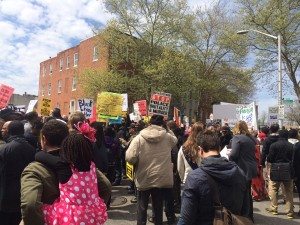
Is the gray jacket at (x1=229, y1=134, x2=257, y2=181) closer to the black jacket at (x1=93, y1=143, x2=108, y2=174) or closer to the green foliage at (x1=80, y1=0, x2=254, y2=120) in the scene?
the black jacket at (x1=93, y1=143, x2=108, y2=174)

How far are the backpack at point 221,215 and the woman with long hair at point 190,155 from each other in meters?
3.56

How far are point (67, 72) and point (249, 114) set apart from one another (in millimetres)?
39024

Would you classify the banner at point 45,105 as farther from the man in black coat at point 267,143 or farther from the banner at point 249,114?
the man in black coat at point 267,143

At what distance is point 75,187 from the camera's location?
3.35 metres

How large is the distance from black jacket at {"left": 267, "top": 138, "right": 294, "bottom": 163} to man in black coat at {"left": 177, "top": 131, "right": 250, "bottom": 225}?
568cm

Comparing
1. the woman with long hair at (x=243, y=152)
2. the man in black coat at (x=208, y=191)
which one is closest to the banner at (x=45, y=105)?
the woman with long hair at (x=243, y=152)

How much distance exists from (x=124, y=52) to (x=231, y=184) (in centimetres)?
3314

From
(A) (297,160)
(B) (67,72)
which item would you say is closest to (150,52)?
(B) (67,72)

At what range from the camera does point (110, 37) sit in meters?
35.6

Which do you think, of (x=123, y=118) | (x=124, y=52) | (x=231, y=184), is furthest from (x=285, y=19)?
(x=231, y=184)

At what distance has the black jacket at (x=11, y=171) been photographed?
Result: 4.88 metres

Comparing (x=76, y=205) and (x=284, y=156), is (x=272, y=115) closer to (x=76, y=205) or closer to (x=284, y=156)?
(x=284, y=156)

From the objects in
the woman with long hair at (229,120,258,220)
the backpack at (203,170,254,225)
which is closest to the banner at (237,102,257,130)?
the woman with long hair at (229,120,258,220)

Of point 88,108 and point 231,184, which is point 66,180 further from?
point 88,108
